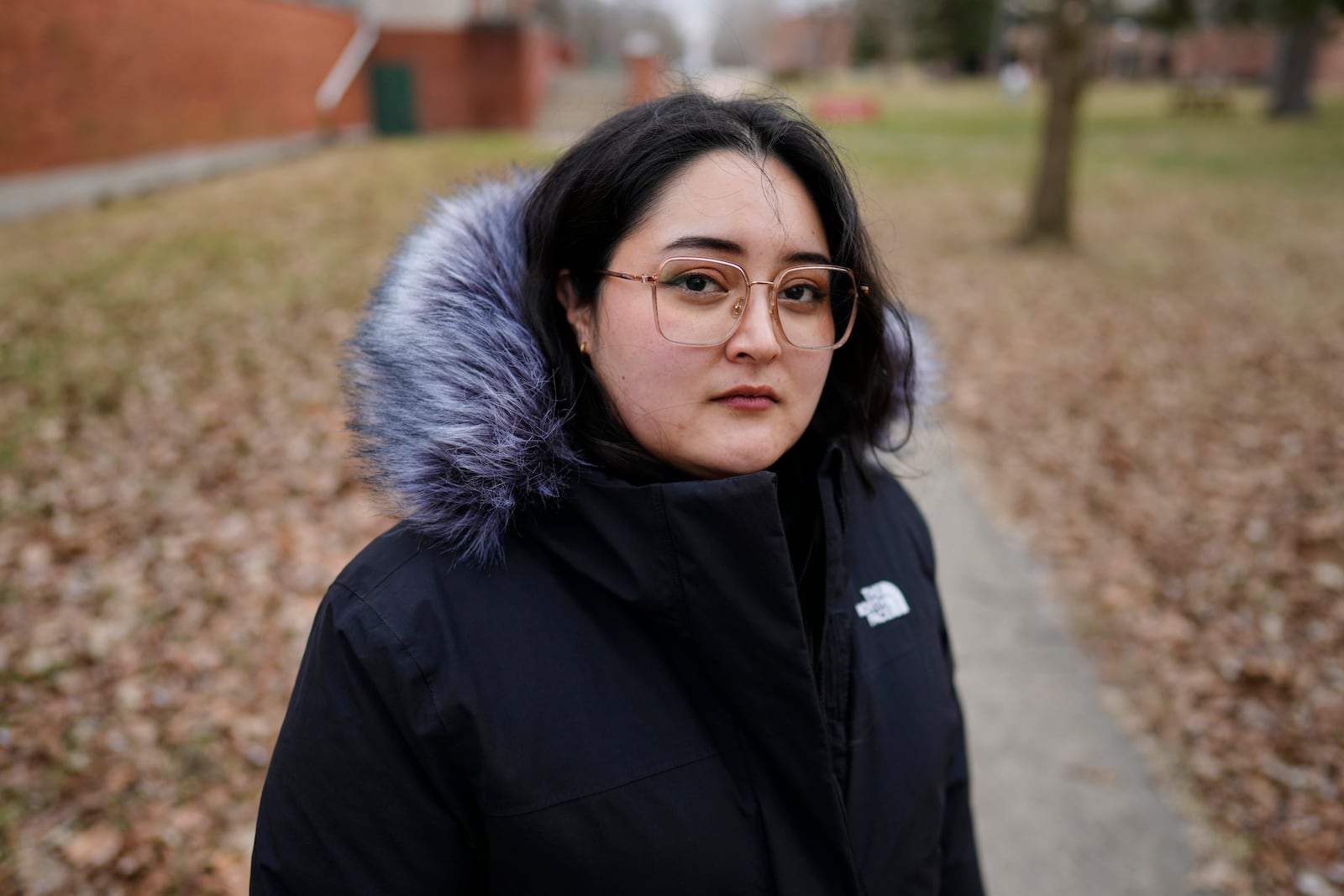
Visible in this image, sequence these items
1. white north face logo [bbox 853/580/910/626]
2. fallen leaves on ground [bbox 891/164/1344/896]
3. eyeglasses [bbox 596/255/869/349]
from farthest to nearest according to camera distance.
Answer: fallen leaves on ground [bbox 891/164/1344/896] → white north face logo [bbox 853/580/910/626] → eyeglasses [bbox 596/255/869/349]

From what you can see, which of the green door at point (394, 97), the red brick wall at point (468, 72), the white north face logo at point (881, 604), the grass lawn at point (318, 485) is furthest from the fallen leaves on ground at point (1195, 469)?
the green door at point (394, 97)

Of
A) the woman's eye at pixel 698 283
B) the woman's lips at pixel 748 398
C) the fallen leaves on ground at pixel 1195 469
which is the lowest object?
the fallen leaves on ground at pixel 1195 469

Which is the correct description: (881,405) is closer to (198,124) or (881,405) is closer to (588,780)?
(588,780)

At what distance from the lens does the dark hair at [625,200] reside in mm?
1568

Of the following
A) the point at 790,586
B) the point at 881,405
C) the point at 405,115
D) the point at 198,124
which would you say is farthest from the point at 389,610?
the point at 405,115

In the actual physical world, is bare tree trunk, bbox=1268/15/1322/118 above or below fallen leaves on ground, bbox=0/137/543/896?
above

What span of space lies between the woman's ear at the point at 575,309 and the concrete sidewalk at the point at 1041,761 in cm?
93

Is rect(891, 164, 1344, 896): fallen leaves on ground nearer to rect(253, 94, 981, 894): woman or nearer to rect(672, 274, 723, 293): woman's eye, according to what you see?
rect(253, 94, 981, 894): woman

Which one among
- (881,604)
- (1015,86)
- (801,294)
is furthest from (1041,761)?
(1015,86)

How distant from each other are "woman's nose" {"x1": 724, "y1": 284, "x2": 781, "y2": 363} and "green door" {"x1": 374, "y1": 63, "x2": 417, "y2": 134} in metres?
21.7

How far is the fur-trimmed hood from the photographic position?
1528 millimetres

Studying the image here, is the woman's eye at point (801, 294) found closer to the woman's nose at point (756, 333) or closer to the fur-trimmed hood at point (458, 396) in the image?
the woman's nose at point (756, 333)

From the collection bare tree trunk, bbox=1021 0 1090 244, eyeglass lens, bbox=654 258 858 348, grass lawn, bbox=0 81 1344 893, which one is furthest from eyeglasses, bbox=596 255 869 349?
bare tree trunk, bbox=1021 0 1090 244

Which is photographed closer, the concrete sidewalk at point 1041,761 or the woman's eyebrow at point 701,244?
the woman's eyebrow at point 701,244
